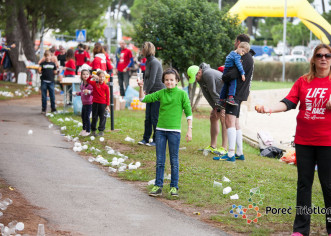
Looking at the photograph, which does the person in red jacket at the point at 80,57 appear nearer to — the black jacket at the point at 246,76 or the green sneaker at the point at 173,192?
the black jacket at the point at 246,76

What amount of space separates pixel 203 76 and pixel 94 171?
8.64ft

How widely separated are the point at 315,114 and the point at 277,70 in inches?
1421

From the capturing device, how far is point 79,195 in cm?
771

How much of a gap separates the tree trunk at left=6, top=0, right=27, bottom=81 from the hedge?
17134 millimetres

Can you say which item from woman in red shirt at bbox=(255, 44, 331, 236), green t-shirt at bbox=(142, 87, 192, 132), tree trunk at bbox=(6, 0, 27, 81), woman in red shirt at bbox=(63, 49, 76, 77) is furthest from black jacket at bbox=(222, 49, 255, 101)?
tree trunk at bbox=(6, 0, 27, 81)

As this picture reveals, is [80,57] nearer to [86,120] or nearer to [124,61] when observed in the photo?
[124,61]

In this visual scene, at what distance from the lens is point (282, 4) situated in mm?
34781

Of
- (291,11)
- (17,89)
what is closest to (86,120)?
(17,89)

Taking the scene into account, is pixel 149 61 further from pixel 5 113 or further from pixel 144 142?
pixel 5 113

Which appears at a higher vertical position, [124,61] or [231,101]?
[124,61]

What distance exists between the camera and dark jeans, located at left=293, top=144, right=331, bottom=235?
5.97 meters

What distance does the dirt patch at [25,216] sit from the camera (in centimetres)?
593

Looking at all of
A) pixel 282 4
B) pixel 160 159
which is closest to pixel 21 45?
pixel 282 4

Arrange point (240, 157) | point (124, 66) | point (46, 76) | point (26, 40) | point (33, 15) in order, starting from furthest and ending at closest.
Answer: point (33, 15) → point (26, 40) → point (124, 66) → point (46, 76) → point (240, 157)
